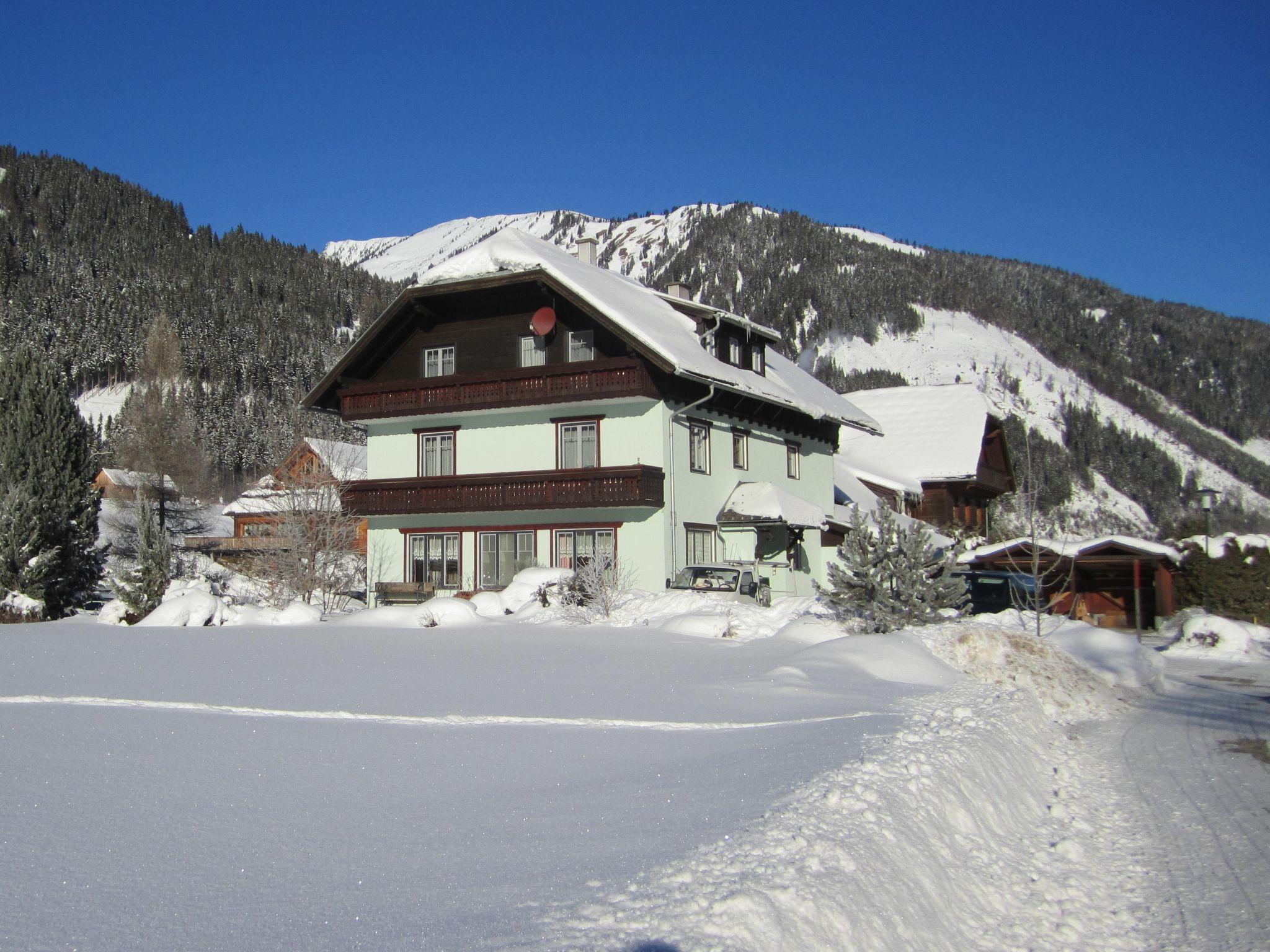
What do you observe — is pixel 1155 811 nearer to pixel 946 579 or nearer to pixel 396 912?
pixel 396 912

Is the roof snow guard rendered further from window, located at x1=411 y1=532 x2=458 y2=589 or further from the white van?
window, located at x1=411 y1=532 x2=458 y2=589

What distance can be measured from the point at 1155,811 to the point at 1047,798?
0.88 m

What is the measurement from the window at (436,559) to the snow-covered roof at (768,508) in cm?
816

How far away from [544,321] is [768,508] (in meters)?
8.49

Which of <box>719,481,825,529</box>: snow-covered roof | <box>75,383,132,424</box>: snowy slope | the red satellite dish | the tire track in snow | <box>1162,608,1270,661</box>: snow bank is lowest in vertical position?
<box>1162,608,1270,661</box>: snow bank

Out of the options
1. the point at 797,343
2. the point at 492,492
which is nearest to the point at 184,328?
the point at 797,343

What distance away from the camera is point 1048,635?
20531mm

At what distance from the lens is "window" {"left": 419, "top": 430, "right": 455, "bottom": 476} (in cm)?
3347

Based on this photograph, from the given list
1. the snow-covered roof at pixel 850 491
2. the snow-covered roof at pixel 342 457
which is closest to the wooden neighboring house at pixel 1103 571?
the snow-covered roof at pixel 850 491

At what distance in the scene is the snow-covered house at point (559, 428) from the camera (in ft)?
97.7

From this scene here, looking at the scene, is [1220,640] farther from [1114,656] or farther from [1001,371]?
[1001,371]

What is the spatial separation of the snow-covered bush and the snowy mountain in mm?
89687

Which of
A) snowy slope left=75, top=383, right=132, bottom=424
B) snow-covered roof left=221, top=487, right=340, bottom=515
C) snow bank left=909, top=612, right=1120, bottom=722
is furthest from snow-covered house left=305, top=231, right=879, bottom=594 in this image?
snowy slope left=75, top=383, right=132, bottom=424

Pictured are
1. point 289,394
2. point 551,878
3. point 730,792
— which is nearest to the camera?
point 551,878
